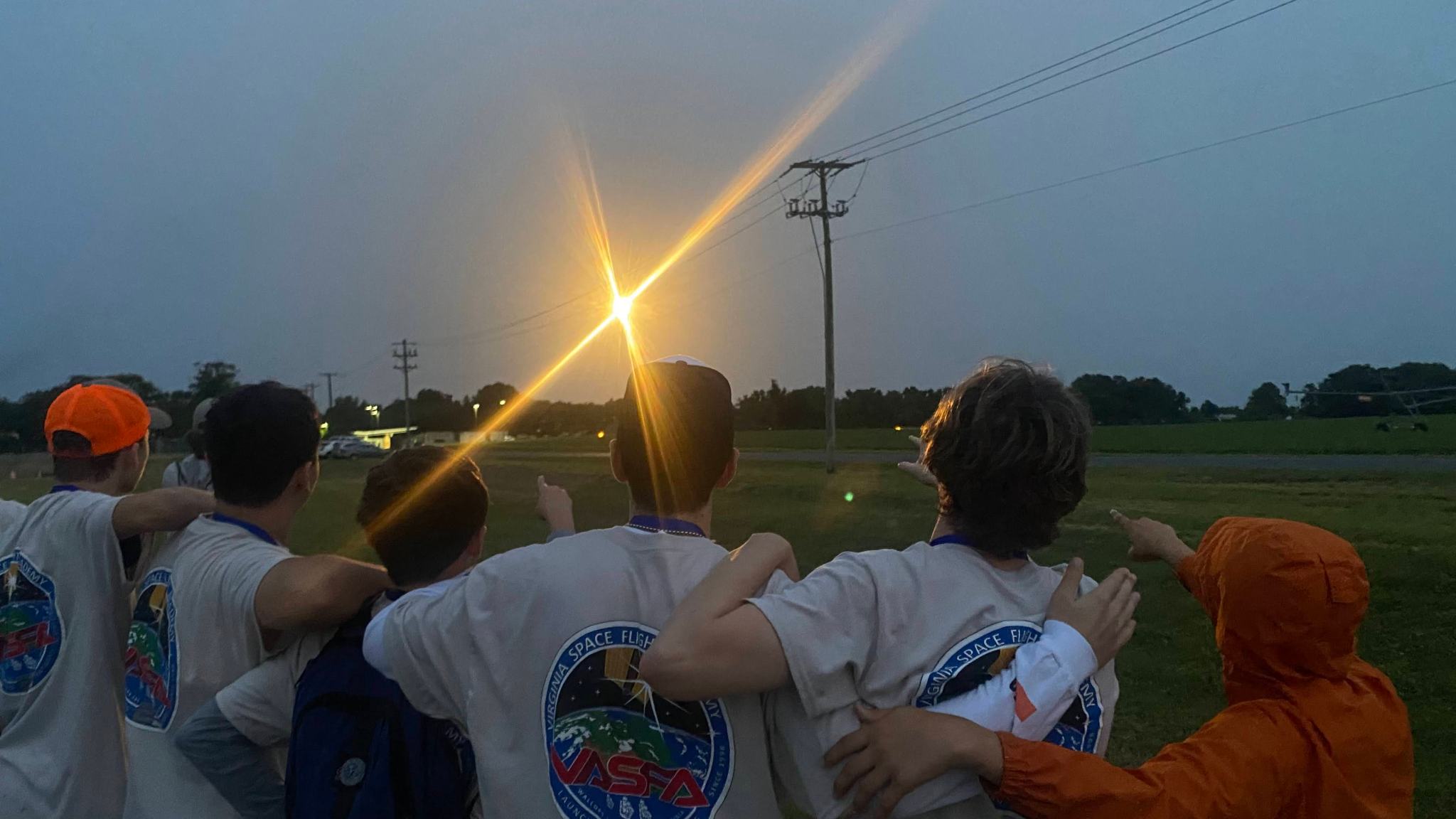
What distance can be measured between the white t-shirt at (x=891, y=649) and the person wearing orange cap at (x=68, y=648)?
6.46ft

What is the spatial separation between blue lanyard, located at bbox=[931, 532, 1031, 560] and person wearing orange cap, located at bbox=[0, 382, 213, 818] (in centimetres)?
217

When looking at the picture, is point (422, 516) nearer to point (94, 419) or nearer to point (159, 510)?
point (159, 510)

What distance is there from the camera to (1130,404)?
45906 mm

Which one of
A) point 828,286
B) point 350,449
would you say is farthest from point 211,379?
point 828,286

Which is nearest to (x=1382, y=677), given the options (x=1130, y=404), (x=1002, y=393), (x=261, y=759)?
(x=1002, y=393)

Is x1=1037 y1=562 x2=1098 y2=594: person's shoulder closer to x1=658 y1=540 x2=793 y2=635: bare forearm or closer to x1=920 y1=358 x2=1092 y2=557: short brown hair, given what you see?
x1=920 y1=358 x2=1092 y2=557: short brown hair

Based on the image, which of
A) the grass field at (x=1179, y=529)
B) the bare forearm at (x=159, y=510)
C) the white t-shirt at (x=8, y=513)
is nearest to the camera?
the bare forearm at (x=159, y=510)

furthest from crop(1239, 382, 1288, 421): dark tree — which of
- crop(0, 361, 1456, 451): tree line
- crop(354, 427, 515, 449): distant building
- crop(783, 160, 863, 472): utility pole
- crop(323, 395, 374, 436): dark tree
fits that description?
crop(323, 395, 374, 436): dark tree

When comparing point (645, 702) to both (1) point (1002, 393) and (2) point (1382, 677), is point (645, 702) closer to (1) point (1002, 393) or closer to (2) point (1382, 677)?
(1) point (1002, 393)

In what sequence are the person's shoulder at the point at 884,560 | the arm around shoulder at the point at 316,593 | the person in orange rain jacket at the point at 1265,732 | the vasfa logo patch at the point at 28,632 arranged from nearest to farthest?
the person in orange rain jacket at the point at 1265,732, the person's shoulder at the point at 884,560, the arm around shoulder at the point at 316,593, the vasfa logo patch at the point at 28,632

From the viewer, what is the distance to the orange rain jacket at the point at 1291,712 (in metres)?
1.87

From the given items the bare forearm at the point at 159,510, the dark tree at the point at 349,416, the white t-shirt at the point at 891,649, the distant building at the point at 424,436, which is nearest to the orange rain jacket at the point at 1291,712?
the white t-shirt at the point at 891,649

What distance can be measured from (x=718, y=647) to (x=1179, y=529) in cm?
1250

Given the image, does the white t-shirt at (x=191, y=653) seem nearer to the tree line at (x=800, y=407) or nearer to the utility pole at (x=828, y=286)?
the tree line at (x=800, y=407)
